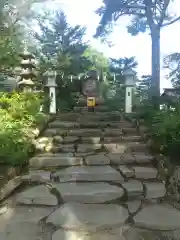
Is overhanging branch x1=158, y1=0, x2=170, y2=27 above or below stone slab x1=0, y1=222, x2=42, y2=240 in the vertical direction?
above

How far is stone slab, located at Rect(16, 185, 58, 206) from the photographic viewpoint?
299cm

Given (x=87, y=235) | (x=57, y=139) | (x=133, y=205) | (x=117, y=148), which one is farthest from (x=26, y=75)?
(x=87, y=235)

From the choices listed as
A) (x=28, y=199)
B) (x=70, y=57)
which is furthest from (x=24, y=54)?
(x=28, y=199)

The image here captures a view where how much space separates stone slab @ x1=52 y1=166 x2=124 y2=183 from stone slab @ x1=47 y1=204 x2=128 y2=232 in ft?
2.13

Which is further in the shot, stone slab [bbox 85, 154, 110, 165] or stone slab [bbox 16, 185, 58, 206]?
stone slab [bbox 85, 154, 110, 165]

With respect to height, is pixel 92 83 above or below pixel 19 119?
above

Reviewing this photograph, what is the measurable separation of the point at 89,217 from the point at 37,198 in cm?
78

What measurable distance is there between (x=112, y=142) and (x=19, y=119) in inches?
86.2

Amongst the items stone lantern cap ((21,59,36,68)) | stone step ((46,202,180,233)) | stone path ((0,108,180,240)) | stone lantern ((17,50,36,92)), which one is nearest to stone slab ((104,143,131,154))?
stone path ((0,108,180,240))

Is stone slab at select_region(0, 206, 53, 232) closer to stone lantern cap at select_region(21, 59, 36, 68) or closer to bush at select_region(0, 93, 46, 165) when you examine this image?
bush at select_region(0, 93, 46, 165)

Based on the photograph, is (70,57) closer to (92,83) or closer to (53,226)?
(92,83)

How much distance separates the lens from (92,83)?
951cm

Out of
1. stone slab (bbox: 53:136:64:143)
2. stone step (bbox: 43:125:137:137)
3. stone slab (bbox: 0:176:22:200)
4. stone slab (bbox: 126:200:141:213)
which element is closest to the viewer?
stone slab (bbox: 126:200:141:213)

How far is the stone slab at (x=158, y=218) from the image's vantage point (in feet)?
8.27
